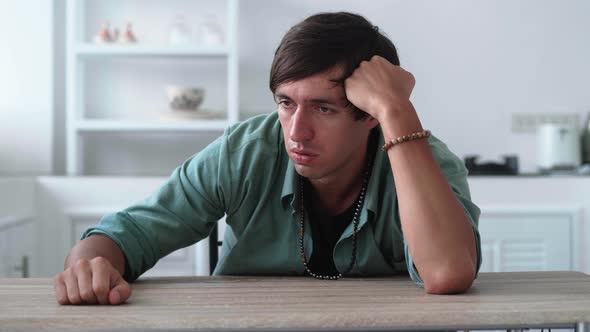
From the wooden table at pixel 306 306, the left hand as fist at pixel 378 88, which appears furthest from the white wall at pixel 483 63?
the wooden table at pixel 306 306

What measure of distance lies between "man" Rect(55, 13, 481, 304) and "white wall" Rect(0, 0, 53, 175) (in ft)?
6.30

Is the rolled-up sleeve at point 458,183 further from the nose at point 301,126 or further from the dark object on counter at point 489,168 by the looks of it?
the dark object on counter at point 489,168

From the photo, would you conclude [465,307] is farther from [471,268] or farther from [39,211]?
[39,211]

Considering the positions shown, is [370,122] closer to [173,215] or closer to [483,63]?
[173,215]

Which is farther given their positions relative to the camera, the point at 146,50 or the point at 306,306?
the point at 146,50

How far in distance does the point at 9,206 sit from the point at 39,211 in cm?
17

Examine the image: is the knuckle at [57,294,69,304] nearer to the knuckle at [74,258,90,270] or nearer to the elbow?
the knuckle at [74,258,90,270]

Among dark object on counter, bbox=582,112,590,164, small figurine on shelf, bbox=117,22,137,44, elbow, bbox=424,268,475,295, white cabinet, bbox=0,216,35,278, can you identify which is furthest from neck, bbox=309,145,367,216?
dark object on counter, bbox=582,112,590,164

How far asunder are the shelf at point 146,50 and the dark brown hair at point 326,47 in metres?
1.76

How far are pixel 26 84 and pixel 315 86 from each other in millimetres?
2257

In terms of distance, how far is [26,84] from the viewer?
3189 millimetres

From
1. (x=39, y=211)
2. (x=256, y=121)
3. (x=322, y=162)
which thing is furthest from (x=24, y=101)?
(x=322, y=162)

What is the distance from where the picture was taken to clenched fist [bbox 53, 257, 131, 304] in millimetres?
1014

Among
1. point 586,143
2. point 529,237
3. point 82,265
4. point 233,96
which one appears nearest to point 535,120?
point 586,143
